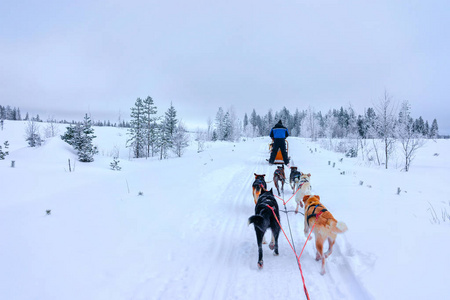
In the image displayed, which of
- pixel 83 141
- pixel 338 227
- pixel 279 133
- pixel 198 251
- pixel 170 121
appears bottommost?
pixel 198 251

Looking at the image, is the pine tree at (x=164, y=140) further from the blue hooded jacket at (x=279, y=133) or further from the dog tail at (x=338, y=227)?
the dog tail at (x=338, y=227)

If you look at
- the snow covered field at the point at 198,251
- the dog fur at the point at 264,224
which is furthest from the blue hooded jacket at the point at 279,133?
the dog fur at the point at 264,224

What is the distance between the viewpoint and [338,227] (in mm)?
2729

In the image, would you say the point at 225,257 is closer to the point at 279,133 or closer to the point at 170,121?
the point at 279,133

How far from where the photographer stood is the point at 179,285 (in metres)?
2.79

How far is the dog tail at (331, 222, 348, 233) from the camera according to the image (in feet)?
8.76

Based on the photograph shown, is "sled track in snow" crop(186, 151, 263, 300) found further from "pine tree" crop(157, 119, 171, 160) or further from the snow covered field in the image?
"pine tree" crop(157, 119, 171, 160)

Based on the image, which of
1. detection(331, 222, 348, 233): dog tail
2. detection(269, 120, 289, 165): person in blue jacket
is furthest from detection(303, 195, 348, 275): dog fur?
detection(269, 120, 289, 165): person in blue jacket

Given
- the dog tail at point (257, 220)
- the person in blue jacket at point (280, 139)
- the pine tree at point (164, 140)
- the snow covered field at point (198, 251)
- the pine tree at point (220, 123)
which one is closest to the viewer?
the snow covered field at point (198, 251)

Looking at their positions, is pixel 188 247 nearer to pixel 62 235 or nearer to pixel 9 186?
pixel 62 235

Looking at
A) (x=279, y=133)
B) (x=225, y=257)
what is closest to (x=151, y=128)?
(x=279, y=133)

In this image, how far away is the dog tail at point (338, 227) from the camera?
2.67 metres

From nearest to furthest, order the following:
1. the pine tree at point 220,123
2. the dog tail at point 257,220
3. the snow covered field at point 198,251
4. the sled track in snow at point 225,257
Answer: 1. the snow covered field at point 198,251
2. the sled track in snow at point 225,257
3. the dog tail at point 257,220
4. the pine tree at point 220,123

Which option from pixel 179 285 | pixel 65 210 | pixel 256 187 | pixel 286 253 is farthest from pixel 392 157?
pixel 65 210
